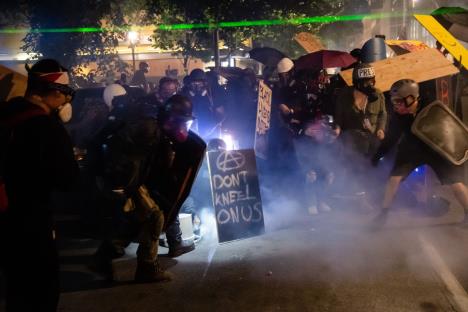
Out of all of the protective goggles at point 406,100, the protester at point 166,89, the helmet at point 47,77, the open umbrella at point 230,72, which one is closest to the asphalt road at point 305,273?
the protective goggles at point 406,100

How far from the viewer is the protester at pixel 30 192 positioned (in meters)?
2.83

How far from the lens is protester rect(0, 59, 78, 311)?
112 inches

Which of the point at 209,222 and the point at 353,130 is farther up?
the point at 353,130

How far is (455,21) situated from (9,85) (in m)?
7.96

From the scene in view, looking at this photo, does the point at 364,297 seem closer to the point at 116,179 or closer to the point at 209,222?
the point at 116,179

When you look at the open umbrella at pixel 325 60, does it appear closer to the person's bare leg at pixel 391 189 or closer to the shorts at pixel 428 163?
the shorts at pixel 428 163

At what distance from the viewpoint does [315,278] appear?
4695mm

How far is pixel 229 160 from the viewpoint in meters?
6.14

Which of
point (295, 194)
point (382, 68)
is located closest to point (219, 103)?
point (295, 194)

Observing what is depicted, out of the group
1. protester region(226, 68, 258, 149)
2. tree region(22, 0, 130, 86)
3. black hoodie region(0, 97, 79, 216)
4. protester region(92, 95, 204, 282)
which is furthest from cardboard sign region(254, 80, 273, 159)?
tree region(22, 0, 130, 86)

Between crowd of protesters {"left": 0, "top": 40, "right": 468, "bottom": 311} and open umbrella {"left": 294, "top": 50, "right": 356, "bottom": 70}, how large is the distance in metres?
0.17

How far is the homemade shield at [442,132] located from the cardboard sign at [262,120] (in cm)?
232

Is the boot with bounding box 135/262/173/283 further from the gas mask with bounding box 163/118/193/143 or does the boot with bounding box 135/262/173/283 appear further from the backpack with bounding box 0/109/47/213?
the backpack with bounding box 0/109/47/213

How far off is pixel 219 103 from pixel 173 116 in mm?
3573
